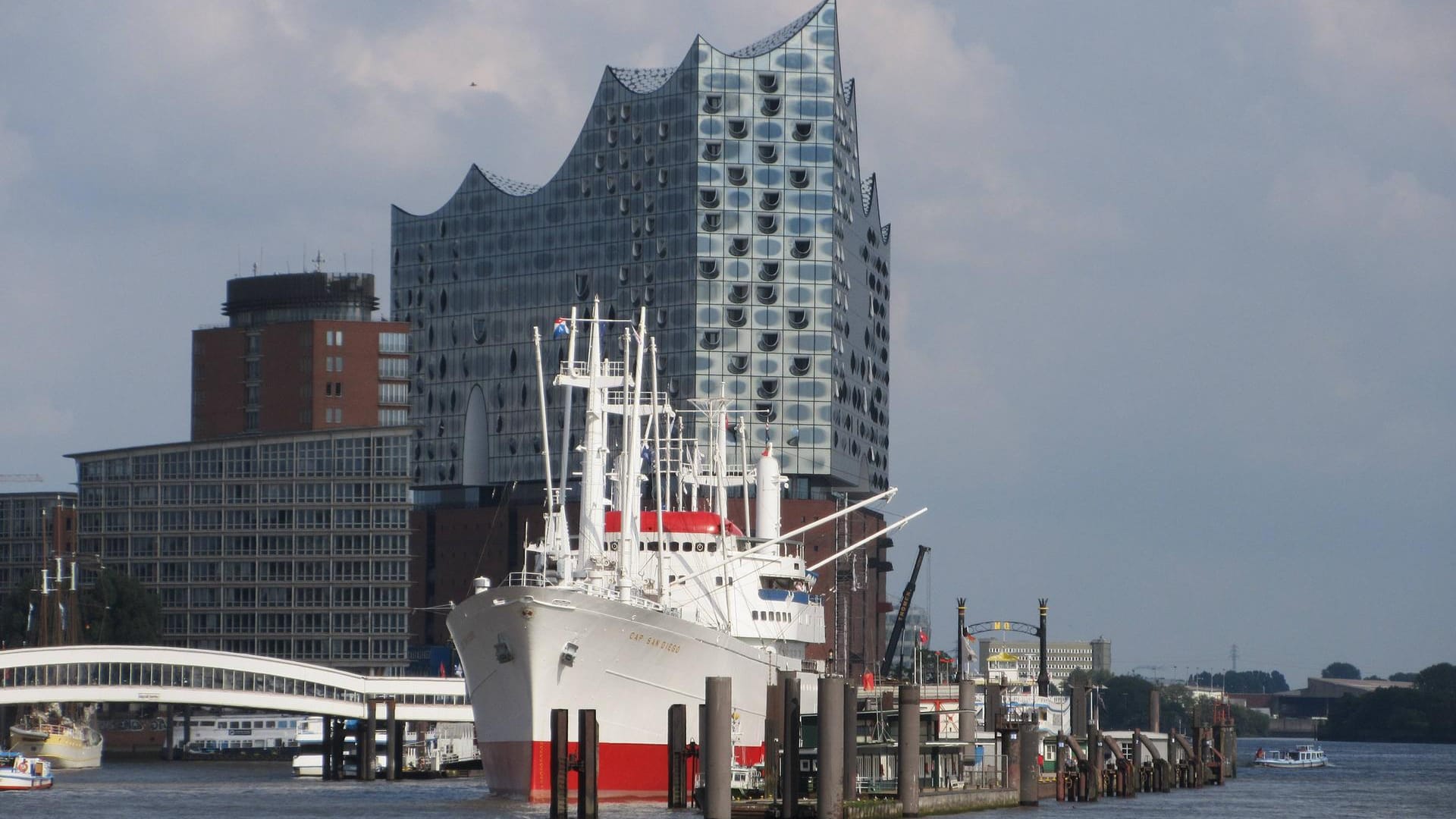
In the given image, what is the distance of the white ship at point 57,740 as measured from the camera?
13562 cm

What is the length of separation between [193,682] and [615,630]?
218ft

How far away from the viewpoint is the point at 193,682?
13812cm

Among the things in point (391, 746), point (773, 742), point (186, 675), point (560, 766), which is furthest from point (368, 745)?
point (560, 766)

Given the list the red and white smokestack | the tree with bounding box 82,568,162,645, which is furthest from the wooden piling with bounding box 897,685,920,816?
the tree with bounding box 82,568,162,645

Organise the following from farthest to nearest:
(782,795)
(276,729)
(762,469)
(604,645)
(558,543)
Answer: (276,729) → (762,469) → (558,543) → (604,645) → (782,795)

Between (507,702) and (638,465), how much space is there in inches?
425

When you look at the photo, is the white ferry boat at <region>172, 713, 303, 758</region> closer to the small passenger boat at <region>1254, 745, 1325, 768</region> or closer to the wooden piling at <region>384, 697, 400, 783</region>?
the wooden piling at <region>384, 697, 400, 783</region>

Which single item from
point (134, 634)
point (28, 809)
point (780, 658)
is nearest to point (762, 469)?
point (780, 658)

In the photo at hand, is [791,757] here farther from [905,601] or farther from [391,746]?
[905,601]

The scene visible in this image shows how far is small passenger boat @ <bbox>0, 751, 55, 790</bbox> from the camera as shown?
4075 inches

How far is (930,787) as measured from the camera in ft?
268

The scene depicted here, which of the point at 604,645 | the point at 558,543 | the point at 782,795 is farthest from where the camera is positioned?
the point at 558,543

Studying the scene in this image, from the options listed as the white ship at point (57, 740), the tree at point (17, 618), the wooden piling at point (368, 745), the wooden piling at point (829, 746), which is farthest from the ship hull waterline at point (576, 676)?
the tree at point (17, 618)

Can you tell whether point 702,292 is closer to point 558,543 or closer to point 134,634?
point 134,634
